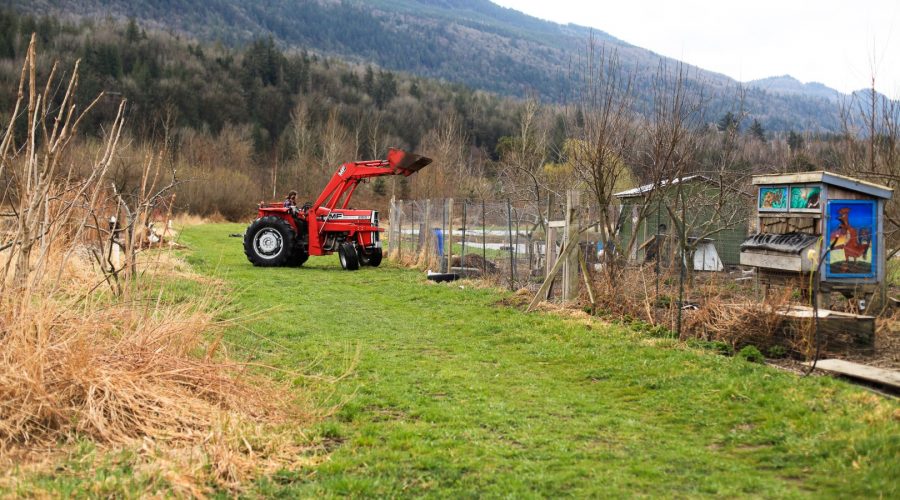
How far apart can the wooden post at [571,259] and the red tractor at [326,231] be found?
878 cm

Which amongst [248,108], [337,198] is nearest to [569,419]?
[337,198]

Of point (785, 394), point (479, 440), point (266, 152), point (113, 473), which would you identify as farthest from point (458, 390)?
point (266, 152)

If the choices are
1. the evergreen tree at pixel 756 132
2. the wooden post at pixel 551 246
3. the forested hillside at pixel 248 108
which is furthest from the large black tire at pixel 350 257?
the forested hillside at pixel 248 108

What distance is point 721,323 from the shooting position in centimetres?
1019

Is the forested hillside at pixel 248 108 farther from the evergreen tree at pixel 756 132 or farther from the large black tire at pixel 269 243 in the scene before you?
the large black tire at pixel 269 243

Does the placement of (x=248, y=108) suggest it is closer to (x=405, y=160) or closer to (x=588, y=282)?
(x=405, y=160)

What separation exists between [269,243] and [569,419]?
16.2 meters

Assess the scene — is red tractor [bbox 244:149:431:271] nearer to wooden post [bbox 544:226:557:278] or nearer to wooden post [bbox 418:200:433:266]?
wooden post [bbox 418:200:433:266]

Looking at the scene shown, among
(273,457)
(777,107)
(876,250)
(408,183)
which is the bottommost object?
(273,457)

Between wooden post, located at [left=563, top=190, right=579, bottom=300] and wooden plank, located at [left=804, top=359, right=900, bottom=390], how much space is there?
17.9 feet

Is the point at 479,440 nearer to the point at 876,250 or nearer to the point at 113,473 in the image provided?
the point at 113,473

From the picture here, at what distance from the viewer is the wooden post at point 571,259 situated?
44.1ft

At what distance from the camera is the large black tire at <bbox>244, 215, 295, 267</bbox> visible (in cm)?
2211

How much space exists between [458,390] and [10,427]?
394 cm
